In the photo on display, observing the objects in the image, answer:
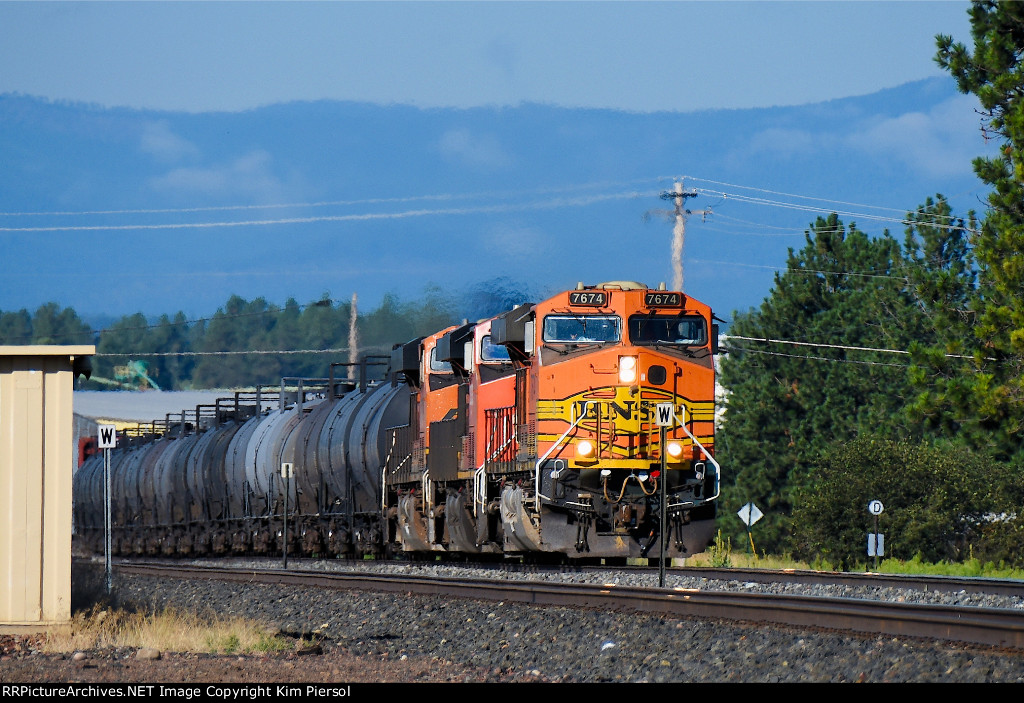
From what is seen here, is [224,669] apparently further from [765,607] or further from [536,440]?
[536,440]

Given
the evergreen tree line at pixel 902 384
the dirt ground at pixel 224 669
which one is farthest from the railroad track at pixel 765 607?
the evergreen tree line at pixel 902 384

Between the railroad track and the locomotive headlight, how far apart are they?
13.0 ft

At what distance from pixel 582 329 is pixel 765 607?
337 inches

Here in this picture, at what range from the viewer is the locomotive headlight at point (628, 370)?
20.2 meters

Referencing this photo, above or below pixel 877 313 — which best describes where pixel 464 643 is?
below

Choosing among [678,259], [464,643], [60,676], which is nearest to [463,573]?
[464,643]

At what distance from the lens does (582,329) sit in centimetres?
2061

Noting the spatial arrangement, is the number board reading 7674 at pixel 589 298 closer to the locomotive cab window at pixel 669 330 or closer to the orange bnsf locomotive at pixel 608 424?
the orange bnsf locomotive at pixel 608 424

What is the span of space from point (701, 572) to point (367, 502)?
10.9 m

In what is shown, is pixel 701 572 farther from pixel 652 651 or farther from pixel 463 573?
pixel 652 651

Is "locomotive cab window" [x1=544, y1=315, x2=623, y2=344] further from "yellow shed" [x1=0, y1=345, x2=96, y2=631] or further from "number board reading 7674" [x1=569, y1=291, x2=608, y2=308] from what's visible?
"yellow shed" [x1=0, y1=345, x2=96, y2=631]

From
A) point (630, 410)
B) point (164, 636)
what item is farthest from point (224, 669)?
point (630, 410)

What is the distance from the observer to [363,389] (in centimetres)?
3241

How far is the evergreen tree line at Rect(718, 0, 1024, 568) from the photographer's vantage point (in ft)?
88.6
